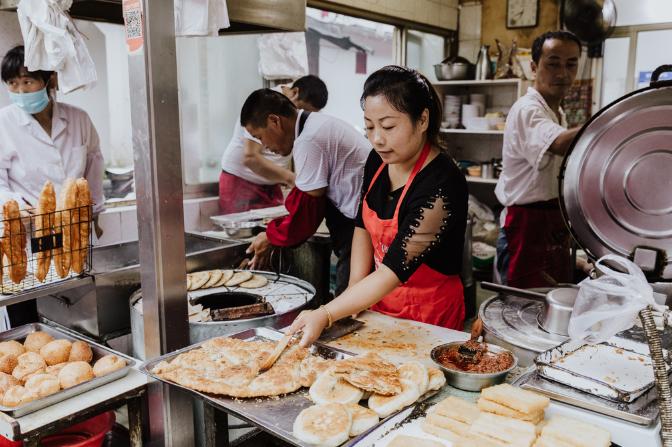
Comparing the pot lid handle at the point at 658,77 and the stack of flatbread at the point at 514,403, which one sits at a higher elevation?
the pot lid handle at the point at 658,77

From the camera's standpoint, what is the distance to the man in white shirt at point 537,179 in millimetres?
3271

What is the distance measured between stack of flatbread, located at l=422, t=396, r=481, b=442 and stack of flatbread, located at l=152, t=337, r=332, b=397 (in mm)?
363

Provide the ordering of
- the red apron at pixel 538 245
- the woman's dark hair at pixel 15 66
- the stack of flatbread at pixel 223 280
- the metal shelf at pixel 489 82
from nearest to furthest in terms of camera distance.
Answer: the stack of flatbread at pixel 223 280 < the woman's dark hair at pixel 15 66 < the red apron at pixel 538 245 < the metal shelf at pixel 489 82

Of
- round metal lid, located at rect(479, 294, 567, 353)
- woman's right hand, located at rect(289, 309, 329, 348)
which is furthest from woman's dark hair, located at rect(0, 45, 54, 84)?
round metal lid, located at rect(479, 294, 567, 353)

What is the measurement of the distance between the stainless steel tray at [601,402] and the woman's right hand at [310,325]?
63 centimetres

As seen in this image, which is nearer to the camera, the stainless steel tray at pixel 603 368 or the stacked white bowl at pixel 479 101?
the stainless steel tray at pixel 603 368

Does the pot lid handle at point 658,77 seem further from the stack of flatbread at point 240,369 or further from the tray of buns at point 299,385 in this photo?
the stack of flatbread at point 240,369

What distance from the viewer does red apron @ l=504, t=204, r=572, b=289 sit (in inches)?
134

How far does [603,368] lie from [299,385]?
765mm

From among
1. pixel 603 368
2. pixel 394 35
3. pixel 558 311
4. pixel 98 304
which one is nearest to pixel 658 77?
pixel 558 311

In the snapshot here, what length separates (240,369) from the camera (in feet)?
5.33

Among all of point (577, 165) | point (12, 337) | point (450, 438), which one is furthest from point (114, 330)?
point (577, 165)

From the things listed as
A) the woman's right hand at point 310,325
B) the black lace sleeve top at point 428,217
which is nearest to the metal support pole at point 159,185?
the woman's right hand at point 310,325

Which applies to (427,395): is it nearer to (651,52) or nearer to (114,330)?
(114,330)
